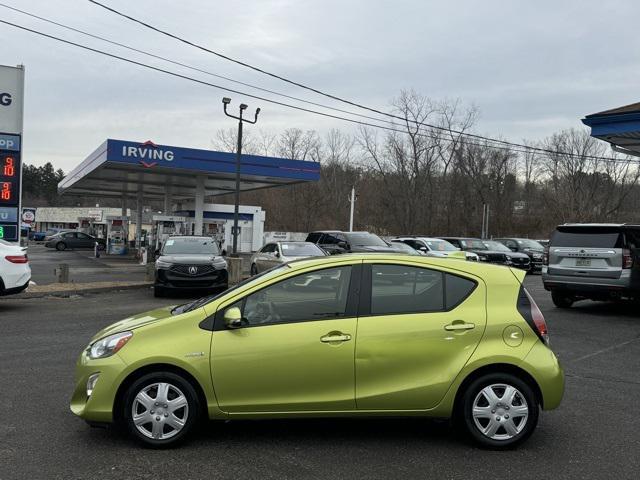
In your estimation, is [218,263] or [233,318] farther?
[218,263]

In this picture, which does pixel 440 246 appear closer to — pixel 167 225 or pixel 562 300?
pixel 562 300

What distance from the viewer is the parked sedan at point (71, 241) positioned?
149 ft

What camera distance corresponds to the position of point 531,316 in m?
4.58

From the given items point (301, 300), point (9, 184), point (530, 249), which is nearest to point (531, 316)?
point (301, 300)

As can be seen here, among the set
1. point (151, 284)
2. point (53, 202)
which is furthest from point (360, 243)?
point (53, 202)

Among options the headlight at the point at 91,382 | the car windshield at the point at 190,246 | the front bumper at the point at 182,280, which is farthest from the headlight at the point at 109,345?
the car windshield at the point at 190,246

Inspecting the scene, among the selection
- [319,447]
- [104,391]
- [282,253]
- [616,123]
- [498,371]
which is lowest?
[319,447]

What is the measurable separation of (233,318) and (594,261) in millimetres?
9984

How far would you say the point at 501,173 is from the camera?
64062 millimetres

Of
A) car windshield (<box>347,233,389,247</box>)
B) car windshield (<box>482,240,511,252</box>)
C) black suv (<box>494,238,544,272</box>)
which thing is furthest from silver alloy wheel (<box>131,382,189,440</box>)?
black suv (<box>494,238,544,272</box>)

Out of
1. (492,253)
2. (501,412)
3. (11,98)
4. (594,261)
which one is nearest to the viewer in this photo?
(501,412)

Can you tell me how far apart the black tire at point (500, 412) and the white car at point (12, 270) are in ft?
34.7

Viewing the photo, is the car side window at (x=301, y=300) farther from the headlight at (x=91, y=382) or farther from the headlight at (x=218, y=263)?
the headlight at (x=218, y=263)

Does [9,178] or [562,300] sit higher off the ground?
[9,178]
